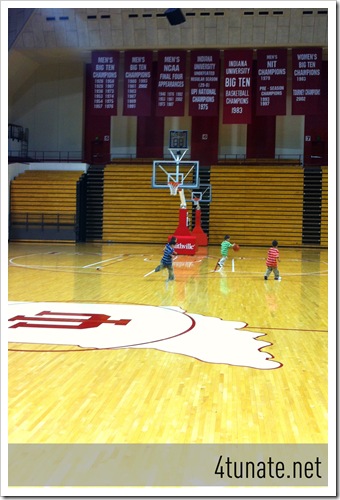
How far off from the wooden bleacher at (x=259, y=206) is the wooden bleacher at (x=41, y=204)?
22.2ft

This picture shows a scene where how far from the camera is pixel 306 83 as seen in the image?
2305 cm

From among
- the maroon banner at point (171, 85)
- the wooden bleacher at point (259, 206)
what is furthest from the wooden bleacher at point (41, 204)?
the wooden bleacher at point (259, 206)

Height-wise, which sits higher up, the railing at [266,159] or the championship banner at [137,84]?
the championship banner at [137,84]

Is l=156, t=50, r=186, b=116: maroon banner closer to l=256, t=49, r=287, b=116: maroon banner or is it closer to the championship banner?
the championship banner

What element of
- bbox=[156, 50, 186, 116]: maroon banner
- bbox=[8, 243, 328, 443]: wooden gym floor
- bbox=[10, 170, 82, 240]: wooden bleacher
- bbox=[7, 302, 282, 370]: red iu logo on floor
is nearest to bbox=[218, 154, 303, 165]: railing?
bbox=[156, 50, 186, 116]: maroon banner

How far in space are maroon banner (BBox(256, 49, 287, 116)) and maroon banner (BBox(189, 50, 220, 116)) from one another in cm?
185

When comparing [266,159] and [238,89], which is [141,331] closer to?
[238,89]

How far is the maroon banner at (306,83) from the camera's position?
23000mm

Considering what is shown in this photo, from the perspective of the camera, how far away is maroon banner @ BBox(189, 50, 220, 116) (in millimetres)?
23688

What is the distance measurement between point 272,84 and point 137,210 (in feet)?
27.9

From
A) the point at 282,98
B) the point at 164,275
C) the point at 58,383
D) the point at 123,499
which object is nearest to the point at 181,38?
the point at 282,98

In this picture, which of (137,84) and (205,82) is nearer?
(205,82)

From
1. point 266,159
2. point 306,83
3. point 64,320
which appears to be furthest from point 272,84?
point 64,320

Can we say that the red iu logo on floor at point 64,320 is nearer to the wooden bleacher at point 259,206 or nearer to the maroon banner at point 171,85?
the maroon banner at point 171,85
